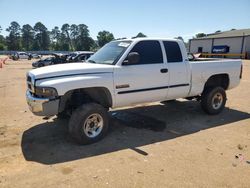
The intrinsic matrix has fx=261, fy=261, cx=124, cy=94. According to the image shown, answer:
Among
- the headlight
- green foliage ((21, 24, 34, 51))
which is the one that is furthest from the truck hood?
green foliage ((21, 24, 34, 51))

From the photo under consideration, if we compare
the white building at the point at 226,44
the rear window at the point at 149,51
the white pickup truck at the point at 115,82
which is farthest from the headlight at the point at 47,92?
the white building at the point at 226,44

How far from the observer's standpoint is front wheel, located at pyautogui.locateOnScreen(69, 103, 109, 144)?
16.6ft

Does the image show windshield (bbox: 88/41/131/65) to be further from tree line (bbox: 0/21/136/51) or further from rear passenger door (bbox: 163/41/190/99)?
tree line (bbox: 0/21/136/51)

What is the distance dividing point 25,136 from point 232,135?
4.57m

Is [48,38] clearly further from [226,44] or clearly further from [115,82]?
[115,82]

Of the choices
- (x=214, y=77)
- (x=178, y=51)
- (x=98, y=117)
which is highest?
(x=178, y=51)

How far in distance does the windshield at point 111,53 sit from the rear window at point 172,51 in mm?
1034

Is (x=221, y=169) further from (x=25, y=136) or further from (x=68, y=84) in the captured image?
(x=25, y=136)

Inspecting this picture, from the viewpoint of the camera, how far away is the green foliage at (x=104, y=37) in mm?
98556

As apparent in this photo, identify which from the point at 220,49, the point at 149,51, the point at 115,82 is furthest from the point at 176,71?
the point at 220,49

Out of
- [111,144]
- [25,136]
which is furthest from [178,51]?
[25,136]

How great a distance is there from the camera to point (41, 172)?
13.4ft

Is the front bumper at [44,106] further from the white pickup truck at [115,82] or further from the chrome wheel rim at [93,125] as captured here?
the chrome wheel rim at [93,125]

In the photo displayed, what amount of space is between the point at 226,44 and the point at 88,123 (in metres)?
55.8
